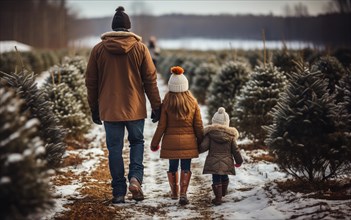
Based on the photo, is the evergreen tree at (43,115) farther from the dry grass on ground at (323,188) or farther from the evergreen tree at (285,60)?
the evergreen tree at (285,60)

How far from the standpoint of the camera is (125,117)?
552cm

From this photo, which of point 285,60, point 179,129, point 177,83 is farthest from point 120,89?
point 285,60

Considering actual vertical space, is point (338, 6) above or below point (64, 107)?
above

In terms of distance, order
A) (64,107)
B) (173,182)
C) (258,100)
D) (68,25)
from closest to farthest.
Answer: (173,182), (258,100), (64,107), (68,25)

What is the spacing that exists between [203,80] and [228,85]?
5.76 m

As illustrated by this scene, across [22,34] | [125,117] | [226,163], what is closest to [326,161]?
[226,163]

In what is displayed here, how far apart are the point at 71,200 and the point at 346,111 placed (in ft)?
12.3

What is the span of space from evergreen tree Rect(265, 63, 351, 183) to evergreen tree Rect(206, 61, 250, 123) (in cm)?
438

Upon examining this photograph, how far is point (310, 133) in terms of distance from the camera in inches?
211

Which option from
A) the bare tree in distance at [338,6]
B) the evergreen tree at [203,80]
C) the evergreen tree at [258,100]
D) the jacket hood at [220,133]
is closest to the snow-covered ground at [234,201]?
the jacket hood at [220,133]

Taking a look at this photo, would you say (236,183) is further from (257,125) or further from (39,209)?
(39,209)

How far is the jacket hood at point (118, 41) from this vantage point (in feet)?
18.0

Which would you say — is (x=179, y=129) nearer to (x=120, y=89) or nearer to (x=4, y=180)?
(x=120, y=89)

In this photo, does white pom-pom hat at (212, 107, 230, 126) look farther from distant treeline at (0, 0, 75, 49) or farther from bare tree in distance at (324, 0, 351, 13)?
distant treeline at (0, 0, 75, 49)
